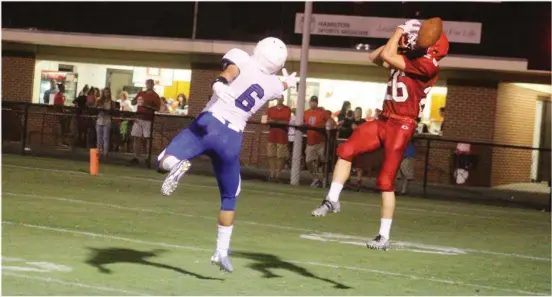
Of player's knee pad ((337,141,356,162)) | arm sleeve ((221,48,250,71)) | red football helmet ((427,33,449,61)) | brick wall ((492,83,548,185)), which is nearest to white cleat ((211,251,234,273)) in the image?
arm sleeve ((221,48,250,71))

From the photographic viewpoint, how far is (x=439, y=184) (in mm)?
25688

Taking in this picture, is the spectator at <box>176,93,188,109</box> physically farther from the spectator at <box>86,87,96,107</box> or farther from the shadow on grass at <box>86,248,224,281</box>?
the shadow on grass at <box>86,248,224,281</box>

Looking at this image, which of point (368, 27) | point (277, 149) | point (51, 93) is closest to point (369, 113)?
point (368, 27)

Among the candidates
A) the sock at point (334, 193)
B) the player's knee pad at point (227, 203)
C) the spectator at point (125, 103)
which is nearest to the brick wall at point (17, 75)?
the spectator at point (125, 103)

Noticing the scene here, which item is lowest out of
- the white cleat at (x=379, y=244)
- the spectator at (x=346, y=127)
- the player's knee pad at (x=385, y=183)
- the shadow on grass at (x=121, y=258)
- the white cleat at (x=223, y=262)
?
the shadow on grass at (x=121, y=258)

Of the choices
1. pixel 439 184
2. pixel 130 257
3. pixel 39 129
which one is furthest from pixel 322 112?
pixel 130 257

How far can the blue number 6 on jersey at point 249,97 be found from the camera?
9.61 m

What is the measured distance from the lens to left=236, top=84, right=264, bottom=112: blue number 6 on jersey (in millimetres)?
9609

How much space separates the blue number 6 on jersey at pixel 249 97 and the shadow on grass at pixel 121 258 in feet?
5.01

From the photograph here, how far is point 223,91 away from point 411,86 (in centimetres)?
231

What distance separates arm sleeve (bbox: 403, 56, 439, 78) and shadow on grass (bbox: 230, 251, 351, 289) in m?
2.14

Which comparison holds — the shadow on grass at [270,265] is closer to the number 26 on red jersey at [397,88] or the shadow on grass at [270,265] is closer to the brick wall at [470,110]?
the number 26 on red jersey at [397,88]

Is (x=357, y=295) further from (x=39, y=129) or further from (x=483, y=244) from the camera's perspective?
(x=39, y=129)

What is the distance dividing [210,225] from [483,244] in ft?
11.4
